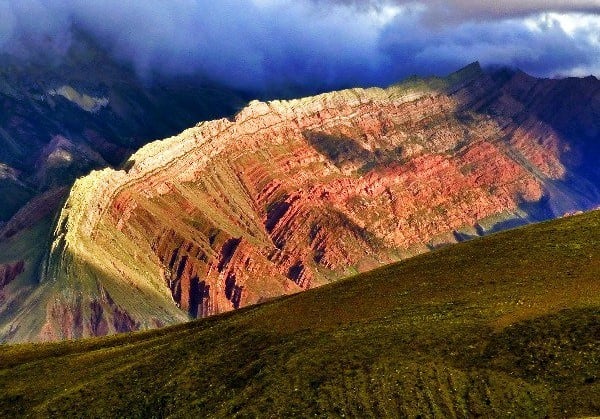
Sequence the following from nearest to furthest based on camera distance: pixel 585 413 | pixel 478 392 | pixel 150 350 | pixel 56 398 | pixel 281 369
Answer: pixel 585 413
pixel 478 392
pixel 281 369
pixel 56 398
pixel 150 350

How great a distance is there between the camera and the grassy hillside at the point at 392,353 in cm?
8856

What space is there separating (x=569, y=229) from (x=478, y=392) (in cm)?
4569

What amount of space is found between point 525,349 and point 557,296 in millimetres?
12646

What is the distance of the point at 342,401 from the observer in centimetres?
9069

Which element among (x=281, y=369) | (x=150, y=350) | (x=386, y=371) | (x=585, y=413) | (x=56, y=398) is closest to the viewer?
(x=585, y=413)

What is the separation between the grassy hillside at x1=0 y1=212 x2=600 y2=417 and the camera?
88562mm

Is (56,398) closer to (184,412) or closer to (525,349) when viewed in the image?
(184,412)

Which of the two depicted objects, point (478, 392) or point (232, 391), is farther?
point (232, 391)

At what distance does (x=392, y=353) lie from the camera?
321 feet

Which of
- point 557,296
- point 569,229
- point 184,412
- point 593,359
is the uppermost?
point 569,229

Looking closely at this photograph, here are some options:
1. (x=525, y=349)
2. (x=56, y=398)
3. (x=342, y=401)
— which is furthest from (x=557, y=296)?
(x=56, y=398)

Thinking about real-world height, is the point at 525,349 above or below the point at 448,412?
above

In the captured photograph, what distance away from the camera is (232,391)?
98688mm

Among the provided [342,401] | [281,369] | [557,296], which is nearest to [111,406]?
[281,369]
